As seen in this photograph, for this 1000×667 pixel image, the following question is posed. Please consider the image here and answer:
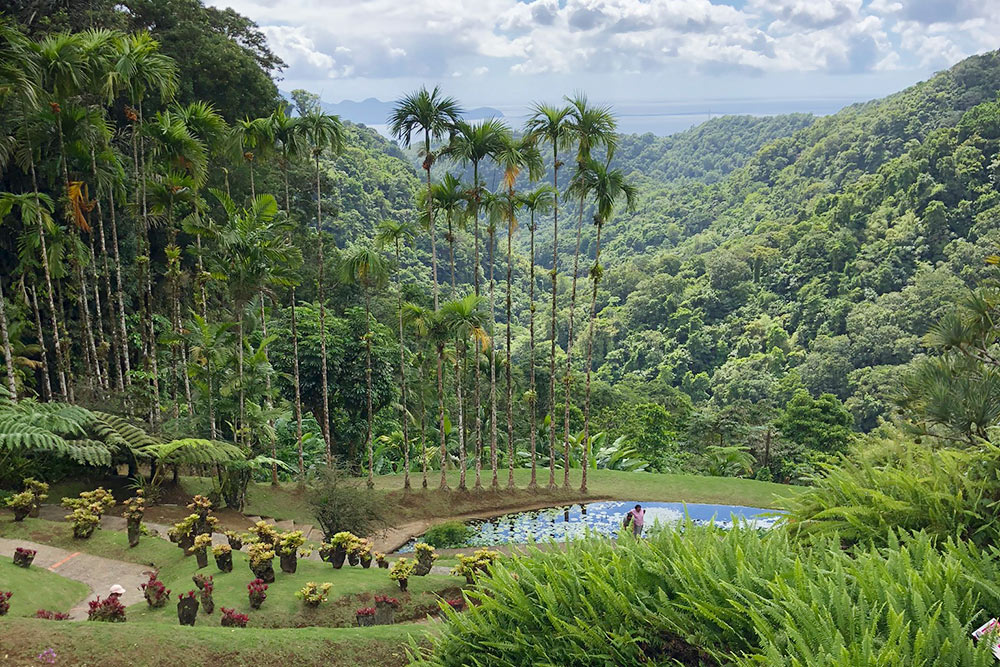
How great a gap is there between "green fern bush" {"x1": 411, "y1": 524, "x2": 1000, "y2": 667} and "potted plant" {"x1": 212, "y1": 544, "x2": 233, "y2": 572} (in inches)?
198

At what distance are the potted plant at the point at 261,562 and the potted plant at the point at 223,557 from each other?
0.38 m

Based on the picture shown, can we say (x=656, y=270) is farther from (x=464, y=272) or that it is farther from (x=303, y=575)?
(x=303, y=575)

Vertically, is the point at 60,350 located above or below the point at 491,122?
below

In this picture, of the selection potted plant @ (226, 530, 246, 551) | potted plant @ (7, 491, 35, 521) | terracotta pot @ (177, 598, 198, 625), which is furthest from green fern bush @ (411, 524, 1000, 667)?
potted plant @ (7, 491, 35, 521)

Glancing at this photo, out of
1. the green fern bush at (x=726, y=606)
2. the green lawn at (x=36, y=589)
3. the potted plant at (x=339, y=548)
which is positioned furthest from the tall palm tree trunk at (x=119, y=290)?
the green fern bush at (x=726, y=606)

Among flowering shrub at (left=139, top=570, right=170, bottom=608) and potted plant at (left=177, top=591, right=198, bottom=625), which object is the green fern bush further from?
flowering shrub at (left=139, top=570, right=170, bottom=608)

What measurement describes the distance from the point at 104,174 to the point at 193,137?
6.60 ft

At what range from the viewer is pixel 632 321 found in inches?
2475

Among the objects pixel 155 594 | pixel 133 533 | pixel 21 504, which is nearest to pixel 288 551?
pixel 155 594

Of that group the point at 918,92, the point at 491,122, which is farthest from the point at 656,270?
the point at 491,122

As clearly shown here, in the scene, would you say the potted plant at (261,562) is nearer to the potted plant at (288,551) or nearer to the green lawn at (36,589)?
the potted plant at (288,551)

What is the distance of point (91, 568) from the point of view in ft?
31.8

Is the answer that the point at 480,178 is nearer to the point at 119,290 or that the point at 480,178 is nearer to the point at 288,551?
the point at 119,290

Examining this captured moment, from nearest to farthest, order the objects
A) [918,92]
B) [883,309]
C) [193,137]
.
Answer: [193,137] → [883,309] → [918,92]
